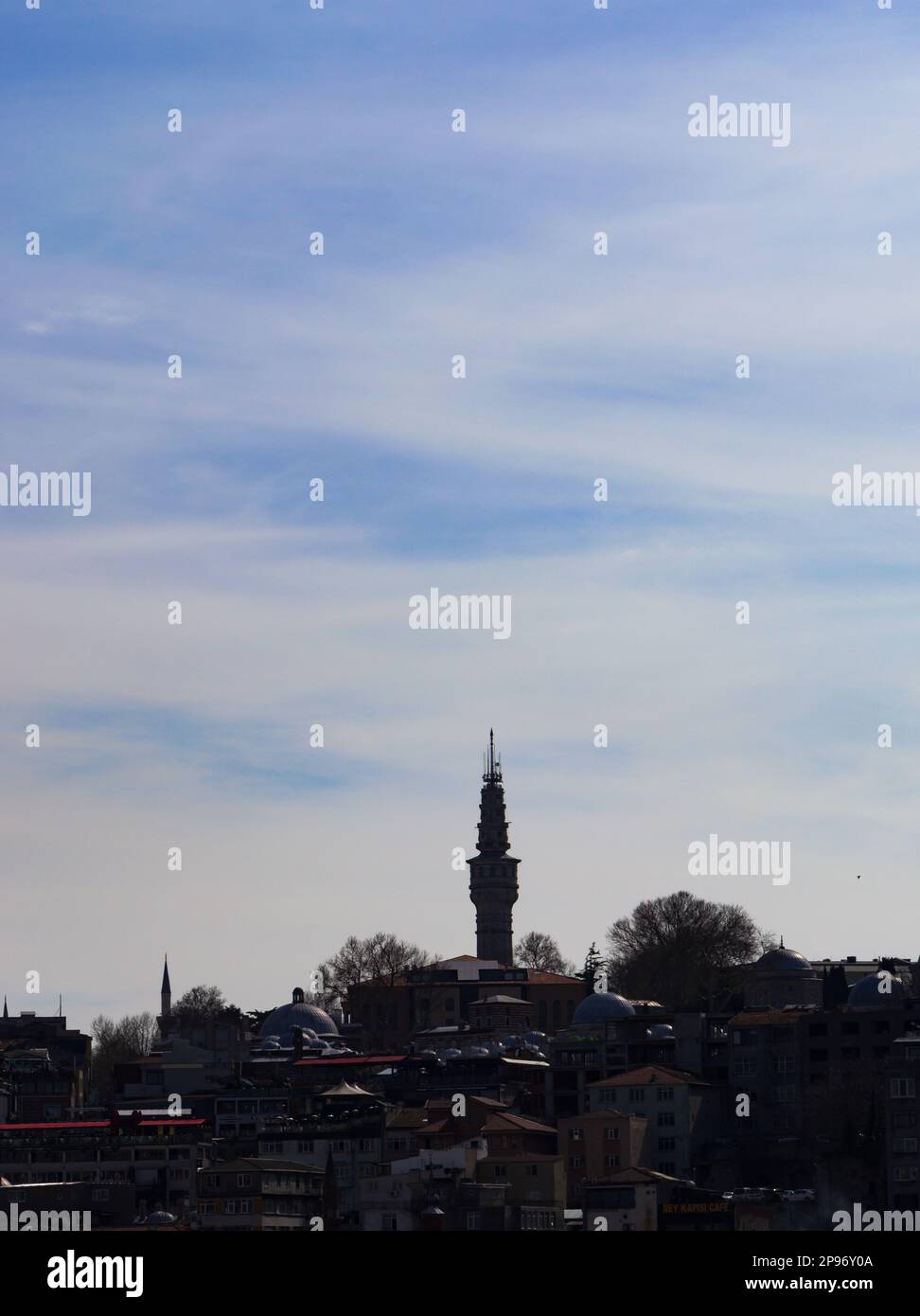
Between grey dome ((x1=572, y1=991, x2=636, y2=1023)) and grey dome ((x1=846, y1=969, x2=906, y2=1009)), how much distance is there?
34.3 ft

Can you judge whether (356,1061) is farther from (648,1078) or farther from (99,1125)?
(648,1078)

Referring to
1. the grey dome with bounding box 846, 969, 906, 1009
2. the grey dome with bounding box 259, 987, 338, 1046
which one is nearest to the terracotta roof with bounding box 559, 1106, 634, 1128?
the grey dome with bounding box 846, 969, 906, 1009

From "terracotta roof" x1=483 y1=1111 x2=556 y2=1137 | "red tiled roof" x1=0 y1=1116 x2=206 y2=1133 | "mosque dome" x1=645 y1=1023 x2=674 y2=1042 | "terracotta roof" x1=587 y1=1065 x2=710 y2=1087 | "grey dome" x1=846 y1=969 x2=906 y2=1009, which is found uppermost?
"grey dome" x1=846 y1=969 x2=906 y2=1009

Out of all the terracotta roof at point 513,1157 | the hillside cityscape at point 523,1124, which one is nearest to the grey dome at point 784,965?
the hillside cityscape at point 523,1124

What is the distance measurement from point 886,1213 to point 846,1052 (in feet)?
68.9

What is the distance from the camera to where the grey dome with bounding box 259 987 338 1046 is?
156m

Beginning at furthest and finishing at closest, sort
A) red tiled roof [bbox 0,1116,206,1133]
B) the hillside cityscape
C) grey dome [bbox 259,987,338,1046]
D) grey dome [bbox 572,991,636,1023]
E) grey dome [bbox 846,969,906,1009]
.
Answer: grey dome [bbox 259,987,338,1046], grey dome [bbox 572,991,636,1023], grey dome [bbox 846,969,906,1009], red tiled roof [bbox 0,1116,206,1133], the hillside cityscape

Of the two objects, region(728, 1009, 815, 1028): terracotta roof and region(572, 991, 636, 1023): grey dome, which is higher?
region(572, 991, 636, 1023): grey dome

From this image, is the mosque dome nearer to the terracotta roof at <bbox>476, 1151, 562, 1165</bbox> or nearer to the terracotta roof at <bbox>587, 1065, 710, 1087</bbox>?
the terracotta roof at <bbox>587, 1065, 710, 1087</bbox>

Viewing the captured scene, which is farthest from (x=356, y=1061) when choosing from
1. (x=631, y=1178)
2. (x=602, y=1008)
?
(x=631, y=1178)

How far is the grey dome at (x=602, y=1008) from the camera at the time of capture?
129375 mm

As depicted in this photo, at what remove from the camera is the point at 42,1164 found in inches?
4363
